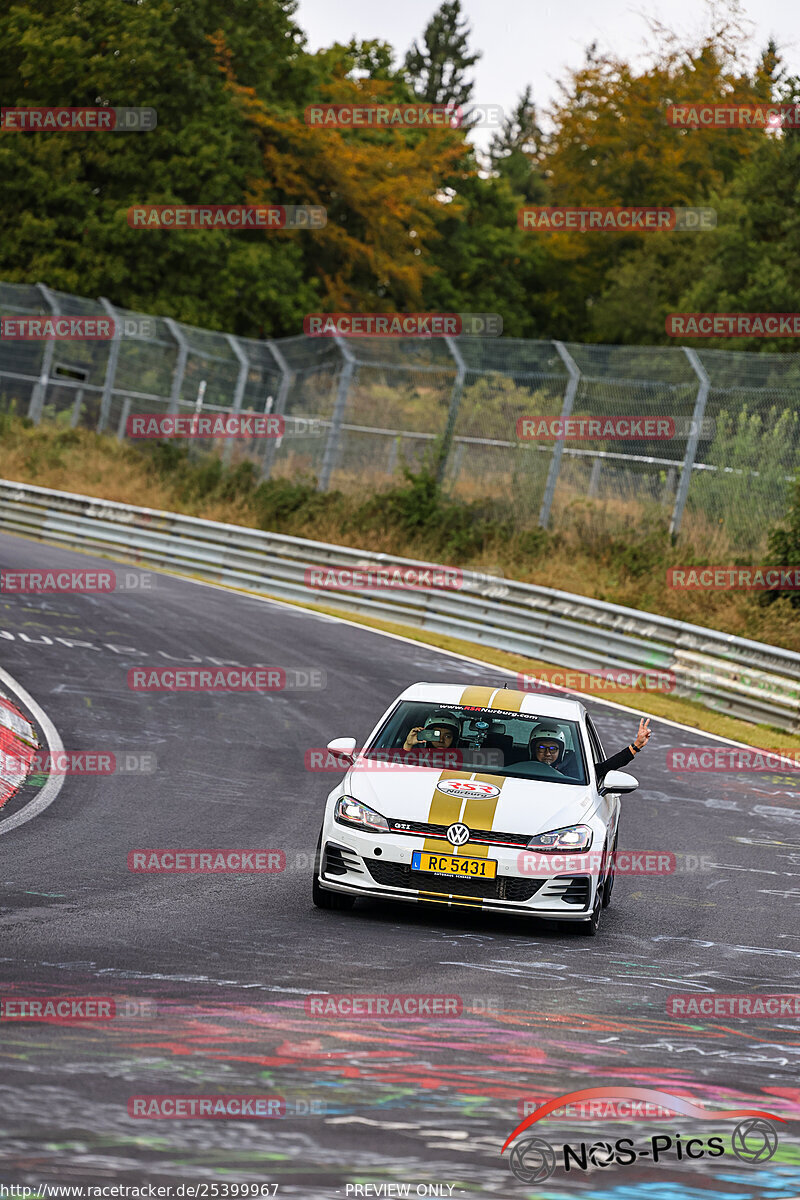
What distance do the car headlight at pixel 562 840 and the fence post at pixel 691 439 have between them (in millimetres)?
14759

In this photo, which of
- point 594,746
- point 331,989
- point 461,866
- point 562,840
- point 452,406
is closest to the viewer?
point 331,989

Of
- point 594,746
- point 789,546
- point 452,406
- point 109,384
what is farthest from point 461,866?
point 109,384

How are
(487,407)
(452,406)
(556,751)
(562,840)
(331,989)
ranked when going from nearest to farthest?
1. (331,989)
2. (562,840)
3. (556,751)
4. (487,407)
5. (452,406)

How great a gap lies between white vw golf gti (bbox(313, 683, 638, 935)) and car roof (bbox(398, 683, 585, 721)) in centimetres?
18

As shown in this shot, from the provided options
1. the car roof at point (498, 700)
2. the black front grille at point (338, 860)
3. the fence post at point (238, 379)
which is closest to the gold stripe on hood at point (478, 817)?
the black front grille at point (338, 860)

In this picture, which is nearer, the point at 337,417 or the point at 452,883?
the point at 452,883

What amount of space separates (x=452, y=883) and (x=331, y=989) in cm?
172

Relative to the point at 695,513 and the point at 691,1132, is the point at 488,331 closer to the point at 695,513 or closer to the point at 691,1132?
the point at 695,513

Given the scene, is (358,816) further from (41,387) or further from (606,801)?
(41,387)

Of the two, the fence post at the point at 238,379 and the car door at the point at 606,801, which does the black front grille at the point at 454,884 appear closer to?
the car door at the point at 606,801

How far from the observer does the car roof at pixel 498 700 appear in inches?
376

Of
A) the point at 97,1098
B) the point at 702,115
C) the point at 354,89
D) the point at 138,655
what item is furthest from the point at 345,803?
the point at 702,115

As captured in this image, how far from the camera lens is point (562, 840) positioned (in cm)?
829

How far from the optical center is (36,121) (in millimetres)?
43344
